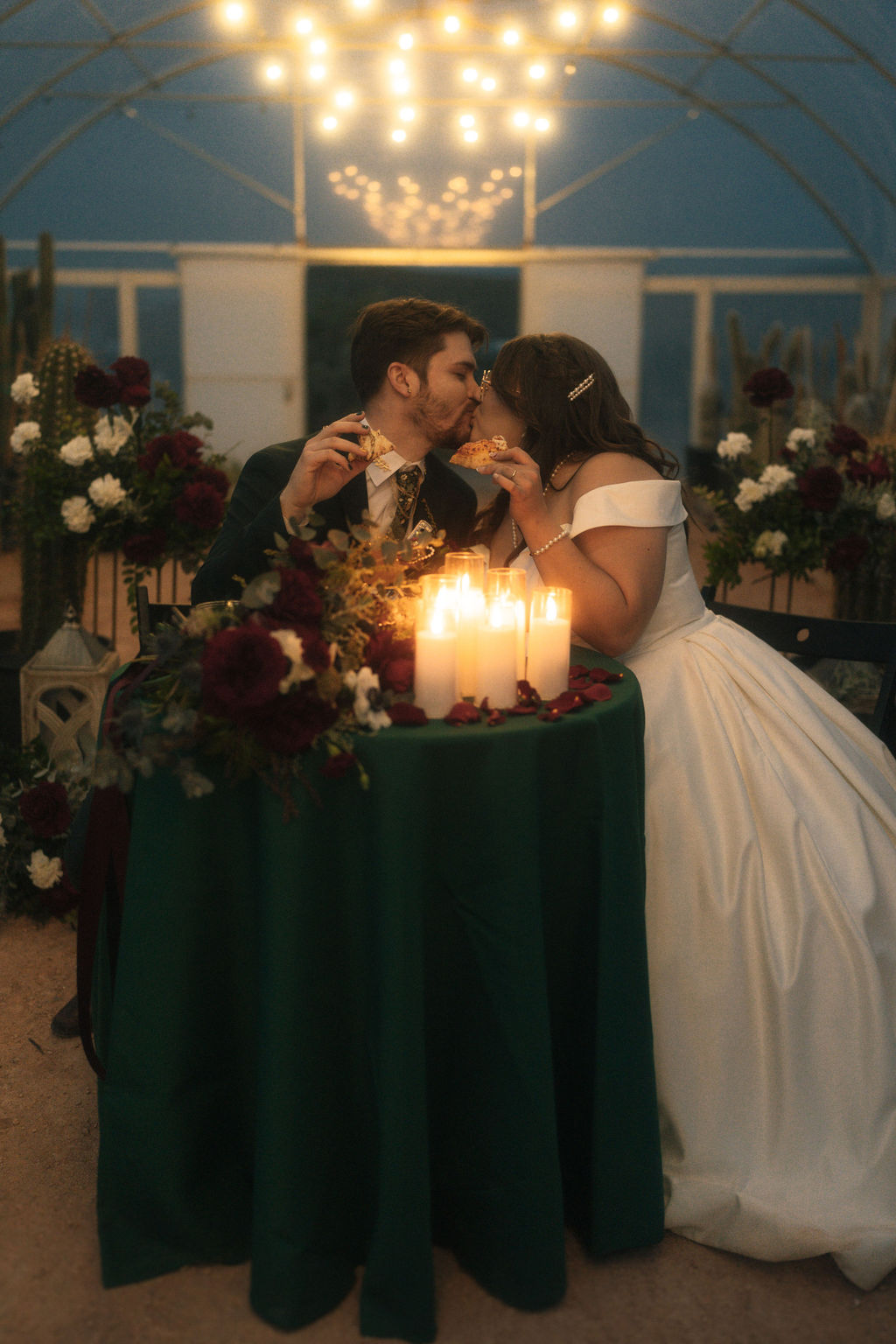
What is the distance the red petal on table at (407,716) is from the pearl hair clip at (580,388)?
1.08 metres

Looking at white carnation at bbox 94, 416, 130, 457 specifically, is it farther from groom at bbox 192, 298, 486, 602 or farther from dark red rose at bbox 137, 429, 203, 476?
groom at bbox 192, 298, 486, 602

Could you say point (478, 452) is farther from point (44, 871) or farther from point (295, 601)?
point (44, 871)

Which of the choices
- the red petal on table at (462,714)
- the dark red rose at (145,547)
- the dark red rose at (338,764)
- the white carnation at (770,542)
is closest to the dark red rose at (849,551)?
the white carnation at (770,542)

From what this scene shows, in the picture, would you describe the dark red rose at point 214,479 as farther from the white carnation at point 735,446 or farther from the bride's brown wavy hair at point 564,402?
the white carnation at point 735,446

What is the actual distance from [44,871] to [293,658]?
1.92 m

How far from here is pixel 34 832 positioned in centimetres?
328

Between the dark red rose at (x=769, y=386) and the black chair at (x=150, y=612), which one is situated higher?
the dark red rose at (x=769, y=386)

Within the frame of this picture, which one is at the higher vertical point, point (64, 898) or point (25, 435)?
point (25, 435)

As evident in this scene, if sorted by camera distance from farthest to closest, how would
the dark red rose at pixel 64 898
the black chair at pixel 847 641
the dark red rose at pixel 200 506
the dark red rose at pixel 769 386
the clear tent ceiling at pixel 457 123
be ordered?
the clear tent ceiling at pixel 457 123 < the dark red rose at pixel 769 386 < the dark red rose at pixel 200 506 < the dark red rose at pixel 64 898 < the black chair at pixel 847 641

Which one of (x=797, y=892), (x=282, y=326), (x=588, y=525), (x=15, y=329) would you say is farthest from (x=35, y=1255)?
(x=282, y=326)

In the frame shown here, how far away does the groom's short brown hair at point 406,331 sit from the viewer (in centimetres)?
288

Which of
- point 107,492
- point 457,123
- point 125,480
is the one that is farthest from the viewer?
point 457,123

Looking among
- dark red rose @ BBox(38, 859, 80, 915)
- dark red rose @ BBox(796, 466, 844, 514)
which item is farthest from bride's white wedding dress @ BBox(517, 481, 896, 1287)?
dark red rose @ BBox(796, 466, 844, 514)

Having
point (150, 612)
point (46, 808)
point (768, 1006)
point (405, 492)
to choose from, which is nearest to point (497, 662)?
point (768, 1006)
